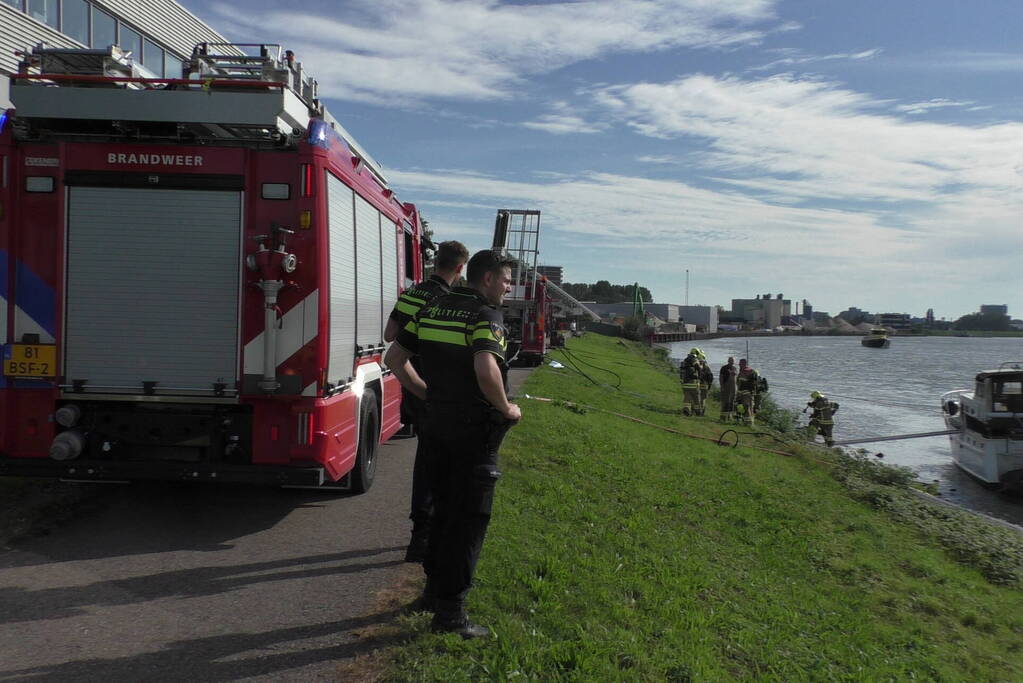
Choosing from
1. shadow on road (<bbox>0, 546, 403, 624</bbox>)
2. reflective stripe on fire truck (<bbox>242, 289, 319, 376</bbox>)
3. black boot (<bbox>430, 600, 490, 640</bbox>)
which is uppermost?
reflective stripe on fire truck (<bbox>242, 289, 319, 376</bbox>)

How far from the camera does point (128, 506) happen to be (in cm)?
666

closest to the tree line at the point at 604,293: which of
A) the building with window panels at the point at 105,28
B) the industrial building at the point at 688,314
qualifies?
the industrial building at the point at 688,314

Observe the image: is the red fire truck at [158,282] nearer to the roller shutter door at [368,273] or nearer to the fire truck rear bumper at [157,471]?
the fire truck rear bumper at [157,471]

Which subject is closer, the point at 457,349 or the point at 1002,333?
the point at 457,349

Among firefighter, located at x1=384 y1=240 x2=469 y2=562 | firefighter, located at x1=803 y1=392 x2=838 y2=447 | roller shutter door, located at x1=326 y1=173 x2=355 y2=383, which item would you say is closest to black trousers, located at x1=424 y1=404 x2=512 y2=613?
firefighter, located at x1=384 y1=240 x2=469 y2=562

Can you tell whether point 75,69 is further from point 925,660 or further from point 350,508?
point 925,660

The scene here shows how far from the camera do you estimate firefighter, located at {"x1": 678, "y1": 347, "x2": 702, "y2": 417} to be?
68.2ft

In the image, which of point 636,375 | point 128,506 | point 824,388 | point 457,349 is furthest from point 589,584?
point 824,388

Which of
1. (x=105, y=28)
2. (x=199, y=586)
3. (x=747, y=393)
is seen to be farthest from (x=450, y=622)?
(x=105, y=28)

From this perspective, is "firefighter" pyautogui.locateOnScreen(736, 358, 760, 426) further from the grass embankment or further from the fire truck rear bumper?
the fire truck rear bumper

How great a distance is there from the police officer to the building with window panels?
16.4 meters

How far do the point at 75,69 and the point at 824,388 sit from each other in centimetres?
4153

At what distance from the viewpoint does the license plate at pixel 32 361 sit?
5.83 meters

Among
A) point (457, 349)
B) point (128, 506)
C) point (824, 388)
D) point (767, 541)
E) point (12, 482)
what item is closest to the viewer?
point (457, 349)
